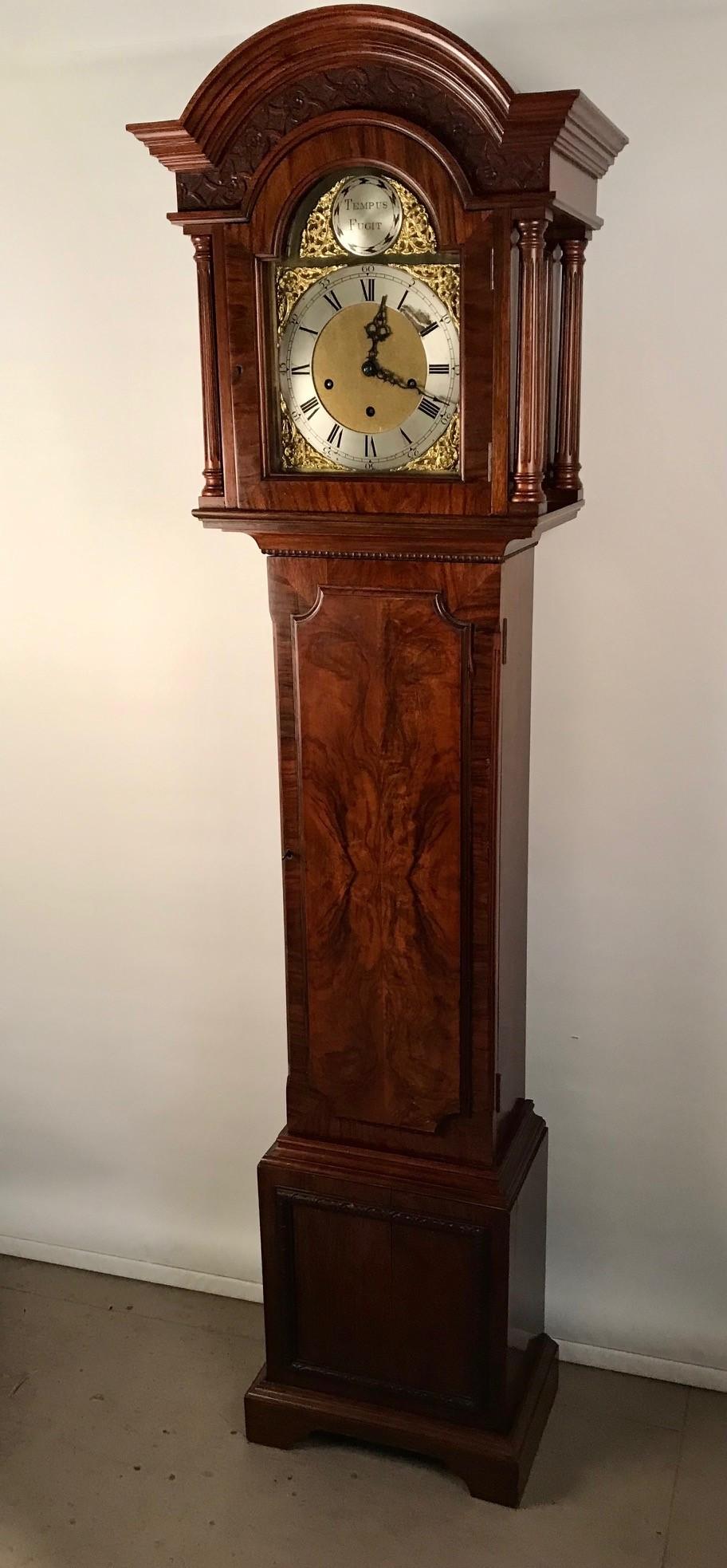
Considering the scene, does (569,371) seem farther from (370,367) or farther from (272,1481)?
(272,1481)

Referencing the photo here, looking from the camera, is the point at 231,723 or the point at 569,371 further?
the point at 231,723

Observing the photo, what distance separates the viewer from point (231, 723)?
2463 millimetres

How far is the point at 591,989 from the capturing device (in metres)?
2.36

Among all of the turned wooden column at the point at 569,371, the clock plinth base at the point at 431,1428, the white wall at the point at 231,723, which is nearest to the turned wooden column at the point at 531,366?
the turned wooden column at the point at 569,371

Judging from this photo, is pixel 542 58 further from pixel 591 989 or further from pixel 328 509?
pixel 591 989

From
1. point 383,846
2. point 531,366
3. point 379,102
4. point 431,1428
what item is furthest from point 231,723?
point 431,1428

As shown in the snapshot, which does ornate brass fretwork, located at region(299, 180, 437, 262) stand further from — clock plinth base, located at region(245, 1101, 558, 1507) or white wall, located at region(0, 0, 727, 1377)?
clock plinth base, located at region(245, 1101, 558, 1507)

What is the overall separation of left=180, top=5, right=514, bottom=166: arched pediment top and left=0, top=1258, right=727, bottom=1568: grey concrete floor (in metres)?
2.00

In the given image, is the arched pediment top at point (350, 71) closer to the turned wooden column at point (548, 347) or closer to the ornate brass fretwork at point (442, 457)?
the turned wooden column at point (548, 347)

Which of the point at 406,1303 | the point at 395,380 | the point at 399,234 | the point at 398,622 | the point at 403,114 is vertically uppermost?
the point at 403,114

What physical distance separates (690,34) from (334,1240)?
74.4 inches

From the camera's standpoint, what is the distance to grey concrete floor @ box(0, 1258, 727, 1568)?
6.95 ft

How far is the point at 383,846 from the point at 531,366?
2.33 feet

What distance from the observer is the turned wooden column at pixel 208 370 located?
1867 mm
